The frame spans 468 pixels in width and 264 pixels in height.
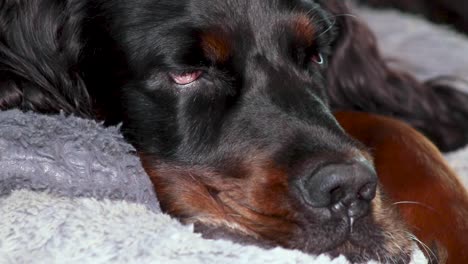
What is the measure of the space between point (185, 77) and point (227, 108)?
124mm

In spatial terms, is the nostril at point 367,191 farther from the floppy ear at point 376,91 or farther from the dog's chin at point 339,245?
the floppy ear at point 376,91

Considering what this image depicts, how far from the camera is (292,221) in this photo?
5.70 ft

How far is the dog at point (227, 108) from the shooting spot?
5.75 ft

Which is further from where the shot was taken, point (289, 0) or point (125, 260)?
point (289, 0)

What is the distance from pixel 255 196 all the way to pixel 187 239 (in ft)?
0.91

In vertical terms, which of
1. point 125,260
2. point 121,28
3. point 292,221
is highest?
point 121,28

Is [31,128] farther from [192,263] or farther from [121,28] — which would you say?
[192,263]

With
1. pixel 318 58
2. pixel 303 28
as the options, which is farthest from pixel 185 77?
pixel 318 58

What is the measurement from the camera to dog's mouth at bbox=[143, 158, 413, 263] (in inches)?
67.9

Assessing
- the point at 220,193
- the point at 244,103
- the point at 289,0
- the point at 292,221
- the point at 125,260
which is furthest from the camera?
the point at 289,0

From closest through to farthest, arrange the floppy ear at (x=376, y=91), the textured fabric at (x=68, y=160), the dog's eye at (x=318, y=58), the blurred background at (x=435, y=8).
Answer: the textured fabric at (x=68, y=160) → the dog's eye at (x=318, y=58) → the floppy ear at (x=376, y=91) → the blurred background at (x=435, y=8)

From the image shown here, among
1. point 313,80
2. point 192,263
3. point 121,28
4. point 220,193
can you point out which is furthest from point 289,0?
point 192,263

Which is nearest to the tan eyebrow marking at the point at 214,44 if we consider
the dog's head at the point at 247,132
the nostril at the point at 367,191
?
the dog's head at the point at 247,132

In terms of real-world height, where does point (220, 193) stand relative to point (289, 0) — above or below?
below
